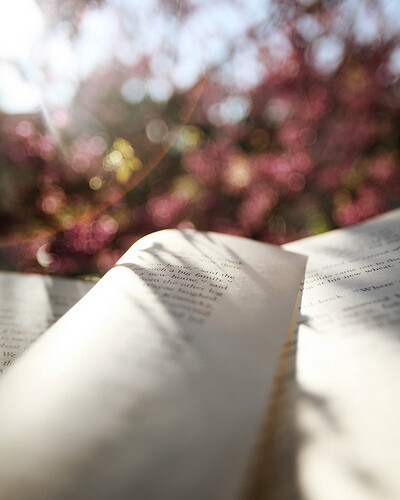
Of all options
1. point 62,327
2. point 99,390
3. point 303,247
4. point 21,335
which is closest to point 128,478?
point 99,390

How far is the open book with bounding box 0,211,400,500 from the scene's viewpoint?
0.21 meters

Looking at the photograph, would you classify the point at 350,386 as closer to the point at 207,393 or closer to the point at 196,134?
the point at 207,393

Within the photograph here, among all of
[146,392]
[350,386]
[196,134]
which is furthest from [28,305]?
[196,134]

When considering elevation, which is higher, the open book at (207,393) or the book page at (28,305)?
Answer: the open book at (207,393)

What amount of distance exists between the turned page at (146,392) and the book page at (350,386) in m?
0.04

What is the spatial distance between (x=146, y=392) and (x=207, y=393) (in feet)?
0.16

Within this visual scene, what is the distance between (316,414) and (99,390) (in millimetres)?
179

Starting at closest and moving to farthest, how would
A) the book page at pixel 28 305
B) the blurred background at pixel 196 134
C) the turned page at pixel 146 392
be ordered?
1. the turned page at pixel 146 392
2. the book page at pixel 28 305
3. the blurred background at pixel 196 134

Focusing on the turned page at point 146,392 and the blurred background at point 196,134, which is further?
the blurred background at point 196,134

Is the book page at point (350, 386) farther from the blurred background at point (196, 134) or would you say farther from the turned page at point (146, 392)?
the blurred background at point (196, 134)

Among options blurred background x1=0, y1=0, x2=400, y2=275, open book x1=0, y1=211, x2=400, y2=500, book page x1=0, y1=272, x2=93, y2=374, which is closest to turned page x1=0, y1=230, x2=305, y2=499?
open book x1=0, y1=211, x2=400, y2=500

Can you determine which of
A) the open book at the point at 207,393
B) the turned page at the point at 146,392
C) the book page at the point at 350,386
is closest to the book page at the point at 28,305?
the open book at the point at 207,393

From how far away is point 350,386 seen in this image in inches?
10.7

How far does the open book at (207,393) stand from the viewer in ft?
0.69
